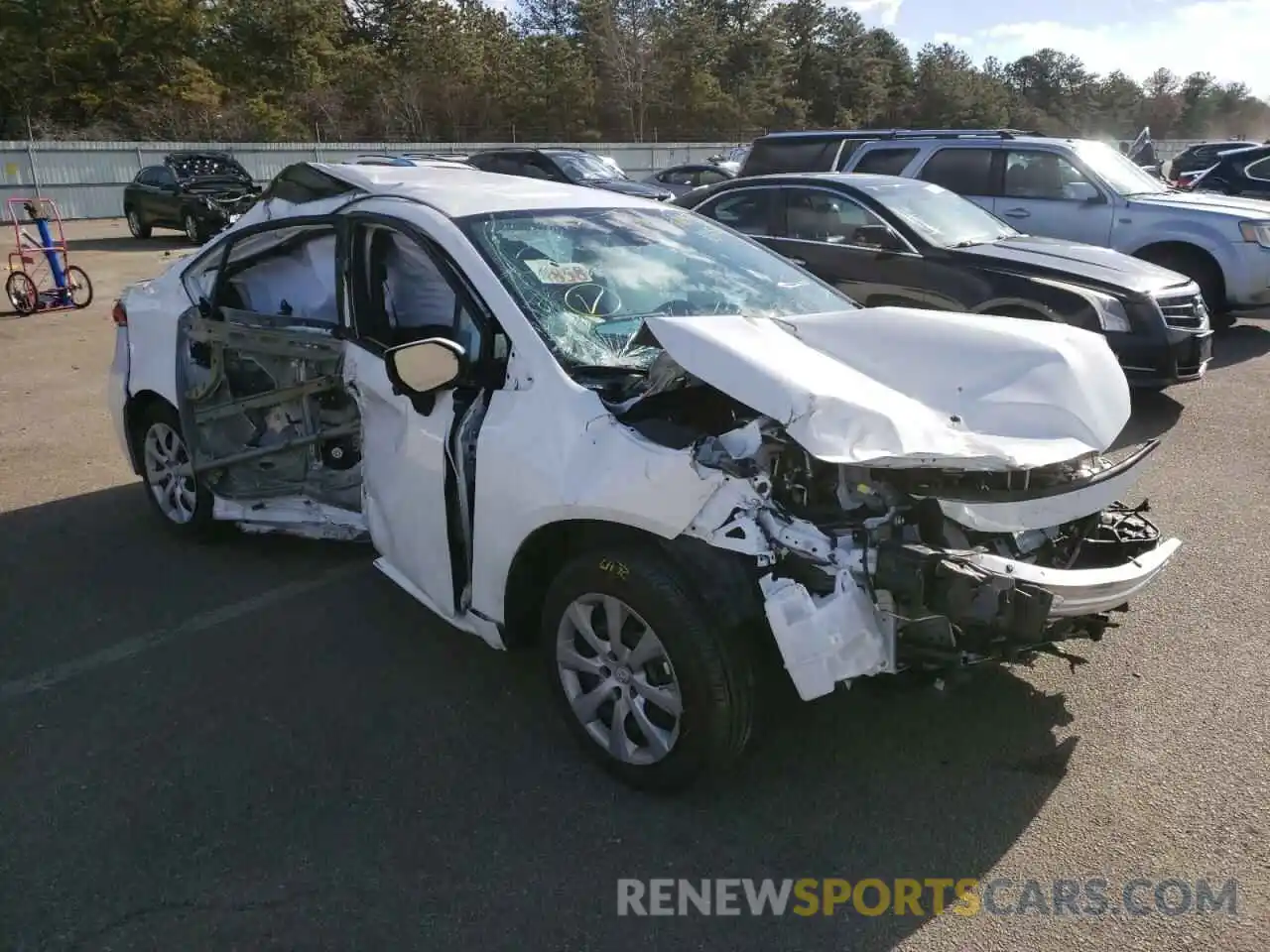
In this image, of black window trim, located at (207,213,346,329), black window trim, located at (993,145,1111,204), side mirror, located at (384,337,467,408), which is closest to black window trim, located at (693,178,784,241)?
black window trim, located at (993,145,1111,204)

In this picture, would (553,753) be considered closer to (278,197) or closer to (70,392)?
(278,197)

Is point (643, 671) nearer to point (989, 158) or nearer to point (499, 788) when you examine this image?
point (499, 788)

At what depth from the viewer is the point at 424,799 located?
9.93 ft

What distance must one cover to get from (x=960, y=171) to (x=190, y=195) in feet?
51.6

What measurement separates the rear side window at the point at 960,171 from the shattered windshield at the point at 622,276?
257 inches

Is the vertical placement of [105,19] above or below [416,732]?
above

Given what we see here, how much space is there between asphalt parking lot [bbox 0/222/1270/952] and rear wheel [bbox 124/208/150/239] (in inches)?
739

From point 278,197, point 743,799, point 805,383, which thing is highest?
point 278,197

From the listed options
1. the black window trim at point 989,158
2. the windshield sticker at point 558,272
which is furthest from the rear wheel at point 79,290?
the windshield sticker at point 558,272

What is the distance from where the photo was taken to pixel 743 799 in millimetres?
2992

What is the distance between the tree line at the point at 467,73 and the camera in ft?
130

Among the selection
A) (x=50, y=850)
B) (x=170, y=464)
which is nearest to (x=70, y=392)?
(x=170, y=464)

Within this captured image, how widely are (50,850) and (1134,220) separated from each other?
9.93 m

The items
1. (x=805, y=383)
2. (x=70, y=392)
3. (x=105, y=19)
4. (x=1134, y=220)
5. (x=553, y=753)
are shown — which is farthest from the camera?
(x=105, y=19)
